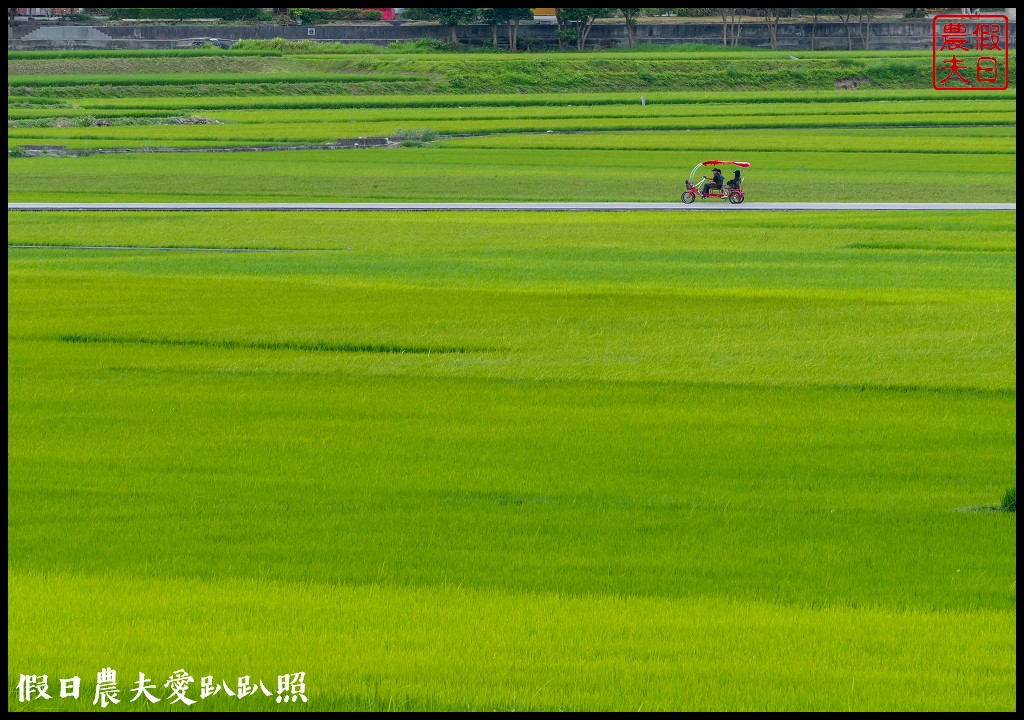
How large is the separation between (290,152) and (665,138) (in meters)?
17.2

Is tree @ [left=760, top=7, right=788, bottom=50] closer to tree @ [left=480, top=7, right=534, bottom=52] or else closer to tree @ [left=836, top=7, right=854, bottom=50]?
tree @ [left=836, top=7, right=854, bottom=50]

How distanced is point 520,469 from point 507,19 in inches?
3742

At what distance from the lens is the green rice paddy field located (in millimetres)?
8117

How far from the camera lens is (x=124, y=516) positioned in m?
11.8

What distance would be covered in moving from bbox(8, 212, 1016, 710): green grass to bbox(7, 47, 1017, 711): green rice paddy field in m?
0.05

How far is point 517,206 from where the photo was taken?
154 ft

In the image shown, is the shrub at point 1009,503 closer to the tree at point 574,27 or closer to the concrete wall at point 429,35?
the tree at point 574,27

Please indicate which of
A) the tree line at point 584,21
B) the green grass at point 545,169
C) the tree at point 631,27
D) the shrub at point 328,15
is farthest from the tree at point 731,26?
the green grass at point 545,169

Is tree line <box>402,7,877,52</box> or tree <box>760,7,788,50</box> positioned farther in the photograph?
tree <box>760,7,788,50</box>

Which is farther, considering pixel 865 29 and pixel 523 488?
pixel 865 29

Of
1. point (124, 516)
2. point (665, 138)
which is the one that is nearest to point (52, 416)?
point (124, 516)

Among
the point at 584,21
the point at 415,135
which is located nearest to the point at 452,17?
the point at 584,21

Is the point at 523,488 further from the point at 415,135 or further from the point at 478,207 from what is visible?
the point at 415,135

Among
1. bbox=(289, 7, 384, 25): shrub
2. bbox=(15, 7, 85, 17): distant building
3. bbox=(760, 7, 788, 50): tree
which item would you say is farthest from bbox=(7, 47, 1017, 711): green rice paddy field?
bbox=(15, 7, 85, 17): distant building
